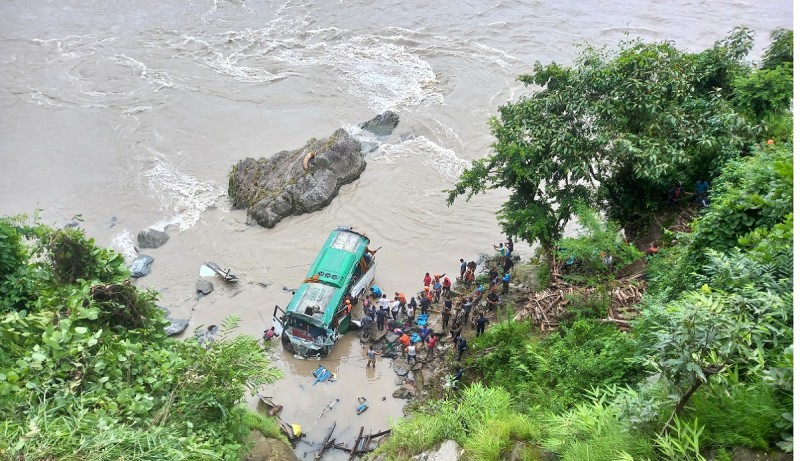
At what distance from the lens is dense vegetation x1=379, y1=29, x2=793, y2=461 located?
18.2 ft

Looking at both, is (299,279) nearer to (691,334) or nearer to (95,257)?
(95,257)

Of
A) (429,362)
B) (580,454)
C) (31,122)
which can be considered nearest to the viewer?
(580,454)

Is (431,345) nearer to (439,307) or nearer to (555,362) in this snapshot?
(439,307)

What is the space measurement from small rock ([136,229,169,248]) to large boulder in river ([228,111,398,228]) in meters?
3.14

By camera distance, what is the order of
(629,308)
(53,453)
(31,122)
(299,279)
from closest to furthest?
1. (53,453)
2. (629,308)
3. (299,279)
4. (31,122)

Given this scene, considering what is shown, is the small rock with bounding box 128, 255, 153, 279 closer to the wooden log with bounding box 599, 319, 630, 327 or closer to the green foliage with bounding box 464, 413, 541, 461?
the green foliage with bounding box 464, 413, 541, 461

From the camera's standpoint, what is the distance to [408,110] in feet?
90.5

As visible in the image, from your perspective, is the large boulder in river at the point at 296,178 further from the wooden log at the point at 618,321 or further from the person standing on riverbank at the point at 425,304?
the wooden log at the point at 618,321

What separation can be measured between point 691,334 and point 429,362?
10.7 meters

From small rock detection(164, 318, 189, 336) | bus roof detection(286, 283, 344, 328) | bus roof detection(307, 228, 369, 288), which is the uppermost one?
bus roof detection(307, 228, 369, 288)

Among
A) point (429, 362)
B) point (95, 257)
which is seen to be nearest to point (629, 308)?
point (429, 362)

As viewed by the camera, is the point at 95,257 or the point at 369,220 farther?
the point at 369,220

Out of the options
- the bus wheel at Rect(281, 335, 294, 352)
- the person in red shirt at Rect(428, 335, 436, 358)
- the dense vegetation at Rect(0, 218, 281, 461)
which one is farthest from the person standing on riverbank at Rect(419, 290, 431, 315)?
the dense vegetation at Rect(0, 218, 281, 461)

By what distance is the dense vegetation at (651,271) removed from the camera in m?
5.55
